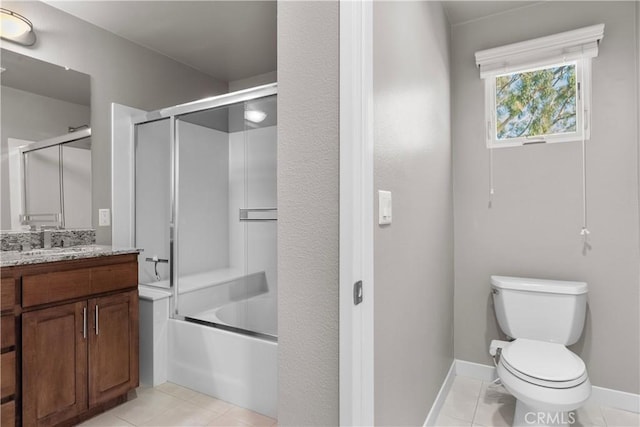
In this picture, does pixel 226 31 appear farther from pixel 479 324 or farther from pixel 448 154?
pixel 479 324

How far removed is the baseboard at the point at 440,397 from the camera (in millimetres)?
1747

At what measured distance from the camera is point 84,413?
1836 millimetres

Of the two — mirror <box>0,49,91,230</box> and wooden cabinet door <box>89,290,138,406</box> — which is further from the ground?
mirror <box>0,49,91,230</box>

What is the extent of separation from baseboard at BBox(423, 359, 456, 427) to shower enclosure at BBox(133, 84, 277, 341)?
39.4 inches

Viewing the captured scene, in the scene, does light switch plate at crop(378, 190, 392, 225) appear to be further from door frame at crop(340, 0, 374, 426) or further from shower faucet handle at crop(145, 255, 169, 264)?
shower faucet handle at crop(145, 255, 169, 264)

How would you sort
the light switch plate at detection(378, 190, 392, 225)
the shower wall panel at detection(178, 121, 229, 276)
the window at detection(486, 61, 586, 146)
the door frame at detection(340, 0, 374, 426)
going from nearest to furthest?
the door frame at detection(340, 0, 374, 426), the light switch plate at detection(378, 190, 392, 225), the window at detection(486, 61, 586, 146), the shower wall panel at detection(178, 121, 229, 276)

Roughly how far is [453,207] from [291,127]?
5.69ft

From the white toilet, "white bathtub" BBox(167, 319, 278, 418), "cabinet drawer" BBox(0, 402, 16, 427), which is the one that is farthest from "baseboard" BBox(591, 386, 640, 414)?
"cabinet drawer" BBox(0, 402, 16, 427)

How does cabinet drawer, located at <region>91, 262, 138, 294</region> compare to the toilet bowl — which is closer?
the toilet bowl

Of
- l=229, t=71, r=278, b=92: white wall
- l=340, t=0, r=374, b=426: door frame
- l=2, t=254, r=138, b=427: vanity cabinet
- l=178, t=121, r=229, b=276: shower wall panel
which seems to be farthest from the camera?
l=229, t=71, r=278, b=92: white wall

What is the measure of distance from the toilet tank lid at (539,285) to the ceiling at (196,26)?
2.20 m

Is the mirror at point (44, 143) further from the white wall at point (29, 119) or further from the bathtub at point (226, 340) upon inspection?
the bathtub at point (226, 340)

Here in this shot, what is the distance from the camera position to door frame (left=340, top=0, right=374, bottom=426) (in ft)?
2.98

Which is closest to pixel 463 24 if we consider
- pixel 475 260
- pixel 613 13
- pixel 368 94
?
pixel 613 13
